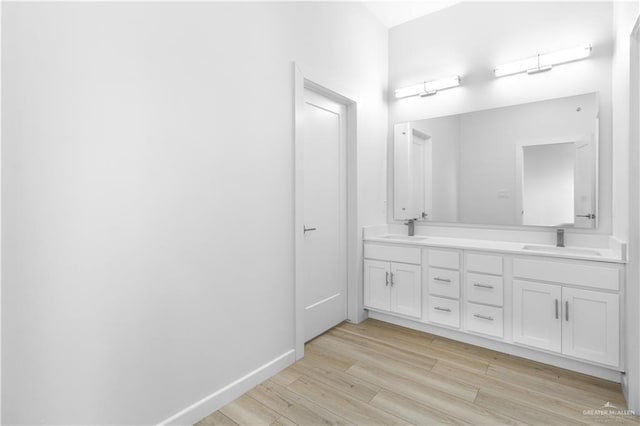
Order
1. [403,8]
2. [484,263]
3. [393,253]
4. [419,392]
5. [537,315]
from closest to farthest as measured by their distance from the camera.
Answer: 1. [419,392]
2. [537,315]
3. [484,263]
4. [393,253]
5. [403,8]

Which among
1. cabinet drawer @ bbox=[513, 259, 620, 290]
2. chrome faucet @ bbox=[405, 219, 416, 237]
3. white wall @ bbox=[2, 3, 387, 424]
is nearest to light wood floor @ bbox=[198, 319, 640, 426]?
white wall @ bbox=[2, 3, 387, 424]

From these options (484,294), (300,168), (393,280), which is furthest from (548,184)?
(300,168)

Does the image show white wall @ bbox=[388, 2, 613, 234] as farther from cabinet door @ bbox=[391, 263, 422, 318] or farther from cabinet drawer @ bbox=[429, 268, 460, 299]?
cabinet door @ bbox=[391, 263, 422, 318]

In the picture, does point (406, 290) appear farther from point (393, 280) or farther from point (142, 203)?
point (142, 203)

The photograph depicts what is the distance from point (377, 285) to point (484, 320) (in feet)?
2.93

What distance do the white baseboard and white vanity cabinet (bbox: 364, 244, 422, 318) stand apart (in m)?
1.03

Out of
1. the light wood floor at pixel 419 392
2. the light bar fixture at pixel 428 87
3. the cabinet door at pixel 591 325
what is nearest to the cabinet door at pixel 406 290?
the light wood floor at pixel 419 392

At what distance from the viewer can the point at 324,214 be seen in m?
2.71

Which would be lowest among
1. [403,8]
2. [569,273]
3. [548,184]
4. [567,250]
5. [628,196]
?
[569,273]

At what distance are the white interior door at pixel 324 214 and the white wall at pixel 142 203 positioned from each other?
0.38m

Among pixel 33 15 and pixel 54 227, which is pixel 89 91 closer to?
pixel 33 15

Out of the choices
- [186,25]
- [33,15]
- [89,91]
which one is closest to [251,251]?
[89,91]

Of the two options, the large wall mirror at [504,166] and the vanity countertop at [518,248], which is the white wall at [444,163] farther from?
the vanity countertop at [518,248]

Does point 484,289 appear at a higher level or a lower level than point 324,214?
lower
